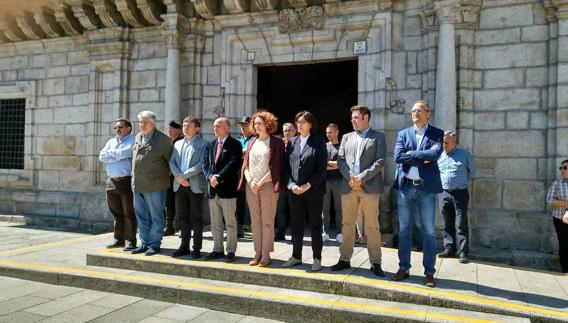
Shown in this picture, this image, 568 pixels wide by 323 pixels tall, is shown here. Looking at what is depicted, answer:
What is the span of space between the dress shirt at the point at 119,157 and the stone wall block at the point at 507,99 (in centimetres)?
585

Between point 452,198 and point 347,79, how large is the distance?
298 inches

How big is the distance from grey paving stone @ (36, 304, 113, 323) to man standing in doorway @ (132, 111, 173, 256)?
128 cm

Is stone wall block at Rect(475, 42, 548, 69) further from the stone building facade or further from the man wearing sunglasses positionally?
the man wearing sunglasses

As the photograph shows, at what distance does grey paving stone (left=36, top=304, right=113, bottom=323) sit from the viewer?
4.39m

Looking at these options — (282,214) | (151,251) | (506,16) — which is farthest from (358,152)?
(506,16)

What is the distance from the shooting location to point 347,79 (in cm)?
1327

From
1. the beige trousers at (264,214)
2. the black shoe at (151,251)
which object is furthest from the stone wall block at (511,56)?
the black shoe at (151,251)

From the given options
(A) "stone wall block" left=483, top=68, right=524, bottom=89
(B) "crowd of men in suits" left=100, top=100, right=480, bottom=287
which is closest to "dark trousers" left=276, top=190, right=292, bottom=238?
(B) "crowd of men in suits" left=100, top=100, right=480, bottom=287

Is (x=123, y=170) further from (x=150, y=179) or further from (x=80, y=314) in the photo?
(x=80, y=314)

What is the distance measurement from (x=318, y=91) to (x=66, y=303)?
10.1 metres

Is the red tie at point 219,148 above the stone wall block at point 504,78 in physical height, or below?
below

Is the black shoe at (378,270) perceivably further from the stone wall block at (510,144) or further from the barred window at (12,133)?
the barred window at (12,133)

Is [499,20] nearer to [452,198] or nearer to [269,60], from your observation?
[452,198]

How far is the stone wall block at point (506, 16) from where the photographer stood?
23.7 feet
